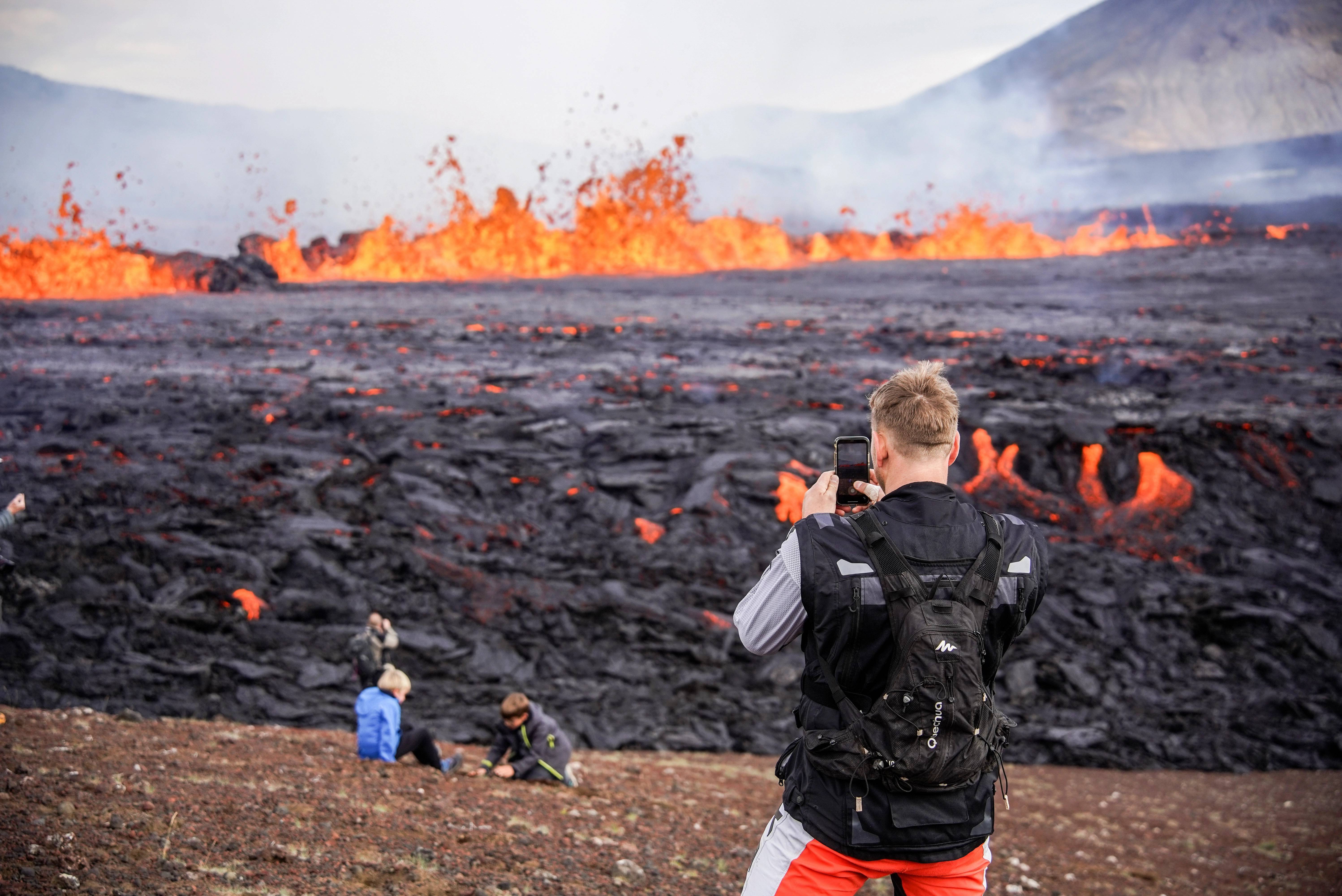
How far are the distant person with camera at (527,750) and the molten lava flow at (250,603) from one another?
16.5ft

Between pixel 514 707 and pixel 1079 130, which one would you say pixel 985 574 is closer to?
pixel 514 707

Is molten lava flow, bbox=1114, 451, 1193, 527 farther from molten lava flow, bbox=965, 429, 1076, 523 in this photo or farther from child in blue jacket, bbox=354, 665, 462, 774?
child in blue jacket, bbox=354, 665, 462, 774

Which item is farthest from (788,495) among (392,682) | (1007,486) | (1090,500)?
(392,682)

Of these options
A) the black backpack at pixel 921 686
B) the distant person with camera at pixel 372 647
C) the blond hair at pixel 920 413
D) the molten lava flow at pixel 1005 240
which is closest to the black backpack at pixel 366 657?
the distant person with camera at pixel 372 647

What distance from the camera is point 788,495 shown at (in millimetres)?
12039

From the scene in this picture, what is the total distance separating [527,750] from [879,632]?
4381 mm

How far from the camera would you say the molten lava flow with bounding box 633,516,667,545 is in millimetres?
11375

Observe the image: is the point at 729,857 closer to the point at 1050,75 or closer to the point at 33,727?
the point at 33,727

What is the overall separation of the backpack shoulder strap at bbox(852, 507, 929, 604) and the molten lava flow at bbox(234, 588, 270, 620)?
9299 mm

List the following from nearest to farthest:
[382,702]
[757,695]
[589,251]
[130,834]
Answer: [130,834] → [382,702] → [757,695] → [589,251]

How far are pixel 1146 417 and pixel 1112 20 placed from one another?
801 centimetres

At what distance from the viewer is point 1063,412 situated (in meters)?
13.6

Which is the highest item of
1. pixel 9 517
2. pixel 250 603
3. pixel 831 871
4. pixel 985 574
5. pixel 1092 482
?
pixel 985 574

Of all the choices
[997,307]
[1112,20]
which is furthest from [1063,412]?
[1112,20]
